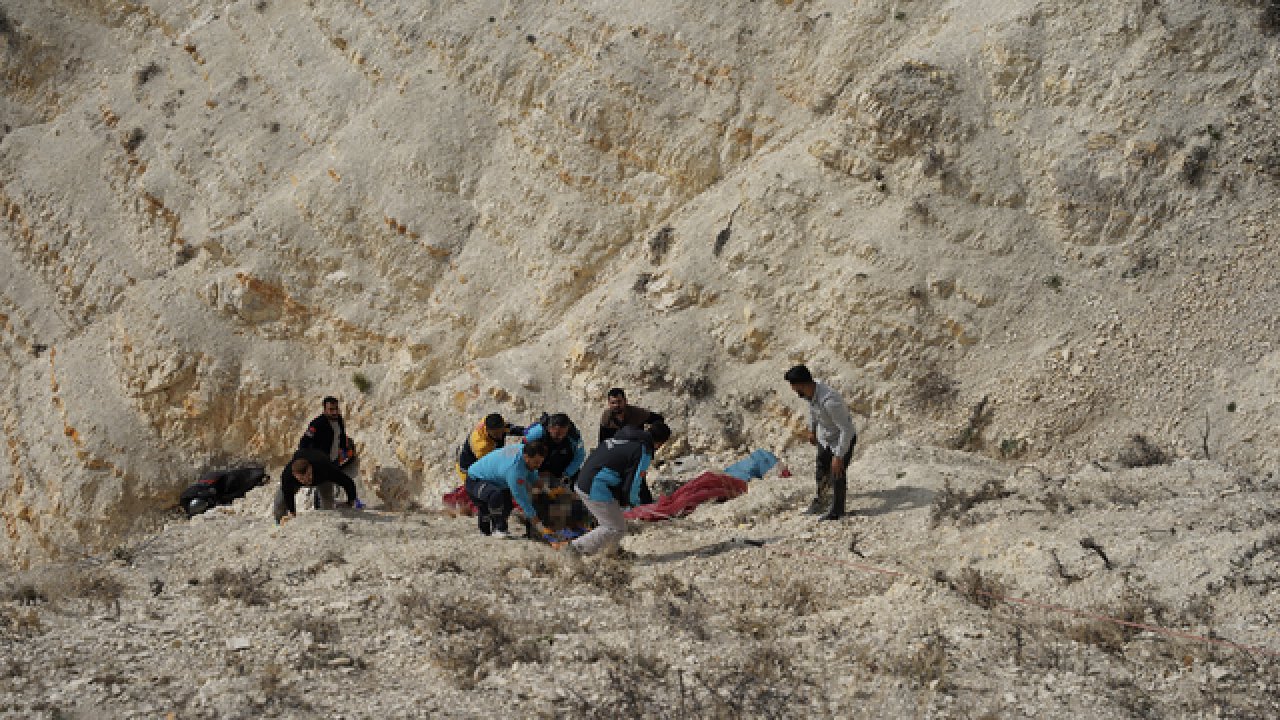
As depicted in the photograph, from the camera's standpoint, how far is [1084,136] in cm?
1248

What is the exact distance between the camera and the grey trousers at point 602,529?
802 cm

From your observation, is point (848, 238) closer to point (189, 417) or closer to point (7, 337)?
point (189, 417)

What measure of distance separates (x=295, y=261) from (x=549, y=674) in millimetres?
11543

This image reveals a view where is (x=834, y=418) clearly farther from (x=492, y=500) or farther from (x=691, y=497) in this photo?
(x=492, y=500)

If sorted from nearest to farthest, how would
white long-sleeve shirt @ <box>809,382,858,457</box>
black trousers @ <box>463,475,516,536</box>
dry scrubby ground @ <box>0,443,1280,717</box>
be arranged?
dry scrubby ground @ <box>0,443,1280,717</box> < white long-sleeve shirt @ <box>809,382,858,457</box> < black trousers @ <box>463,475,516,536</box>

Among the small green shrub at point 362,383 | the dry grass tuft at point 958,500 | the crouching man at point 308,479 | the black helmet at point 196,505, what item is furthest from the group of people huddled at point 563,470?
the black helmet at point 196,505

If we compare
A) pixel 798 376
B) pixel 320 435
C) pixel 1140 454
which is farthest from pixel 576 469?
pixel 1140 454

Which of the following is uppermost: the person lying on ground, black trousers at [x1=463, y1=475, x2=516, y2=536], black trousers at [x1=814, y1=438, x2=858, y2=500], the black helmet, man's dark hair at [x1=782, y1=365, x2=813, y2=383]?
man's dark hair at [x1=782, y1=365, x2=813, y2=383]

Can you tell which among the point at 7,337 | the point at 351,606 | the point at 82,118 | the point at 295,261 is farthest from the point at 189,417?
the point at 351,606

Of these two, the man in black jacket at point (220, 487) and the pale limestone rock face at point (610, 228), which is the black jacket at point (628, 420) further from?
the man in black jacket at point (220, 487)

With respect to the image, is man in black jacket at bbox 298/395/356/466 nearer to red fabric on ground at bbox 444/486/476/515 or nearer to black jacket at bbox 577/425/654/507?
red fabric on ground at bbox 444/486/476/515

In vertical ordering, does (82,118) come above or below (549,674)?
above

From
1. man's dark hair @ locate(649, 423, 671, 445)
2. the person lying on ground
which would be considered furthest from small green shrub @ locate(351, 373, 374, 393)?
man's dark hair @ locate(649, 423, 671, 445)

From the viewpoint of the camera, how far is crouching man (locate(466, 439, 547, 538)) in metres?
8.29
